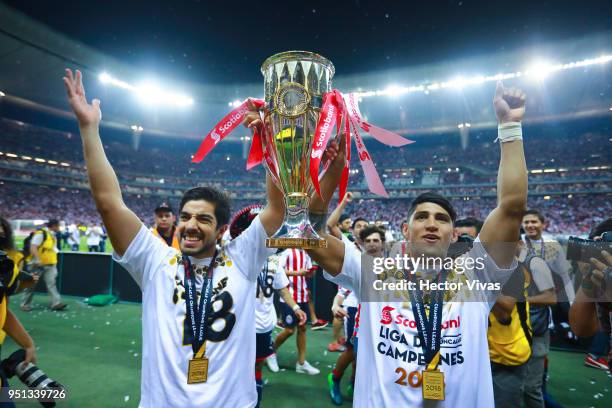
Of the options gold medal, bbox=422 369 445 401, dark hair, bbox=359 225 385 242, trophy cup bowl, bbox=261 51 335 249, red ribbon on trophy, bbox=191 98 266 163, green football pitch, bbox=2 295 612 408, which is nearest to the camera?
trophy cup bowl, bbox=261 51 335 249

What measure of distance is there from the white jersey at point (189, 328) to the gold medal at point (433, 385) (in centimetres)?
80

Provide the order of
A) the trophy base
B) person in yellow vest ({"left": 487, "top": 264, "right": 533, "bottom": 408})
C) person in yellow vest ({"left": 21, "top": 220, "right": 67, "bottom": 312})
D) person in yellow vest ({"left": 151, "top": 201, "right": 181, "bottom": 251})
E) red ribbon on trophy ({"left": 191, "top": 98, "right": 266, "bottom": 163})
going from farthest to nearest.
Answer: person in yellow vest ({"left": 21, "top": 220, "right": 67, "bottom": 312}), person in yellow vest ({"left": 151, "top": 201, "right": 181, "bottom": 251}), person in yellow vest ({"left": 487, "top": 264, "right": 533, "bottom": 408}), red ribbon on trophy ({"left": 191, "top": 98, "right": 266, "bottom": 163}), the trophy base

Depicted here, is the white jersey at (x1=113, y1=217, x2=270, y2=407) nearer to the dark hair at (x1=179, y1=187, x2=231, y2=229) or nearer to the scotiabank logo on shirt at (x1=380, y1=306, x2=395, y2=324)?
the dark hair at (x1=179, y1=187, x2=231, y2=229)

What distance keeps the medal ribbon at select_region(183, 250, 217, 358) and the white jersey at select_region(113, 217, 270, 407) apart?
0.08 feet

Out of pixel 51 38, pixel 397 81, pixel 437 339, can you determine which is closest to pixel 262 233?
pixel 437 339

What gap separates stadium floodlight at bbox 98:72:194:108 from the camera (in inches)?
1140

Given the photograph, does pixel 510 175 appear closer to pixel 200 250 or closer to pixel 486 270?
pixel 486 270

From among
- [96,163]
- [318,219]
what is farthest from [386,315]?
[96,163]

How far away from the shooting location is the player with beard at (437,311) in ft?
4.40

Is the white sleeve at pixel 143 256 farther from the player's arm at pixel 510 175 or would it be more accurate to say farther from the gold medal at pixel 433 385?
the player's arm at pixel 510 175

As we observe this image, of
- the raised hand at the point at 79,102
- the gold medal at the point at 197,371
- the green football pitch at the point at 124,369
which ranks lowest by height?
the green football pitch at the point at 124,369

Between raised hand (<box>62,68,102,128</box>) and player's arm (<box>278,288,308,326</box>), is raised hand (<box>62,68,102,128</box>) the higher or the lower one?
the higher one

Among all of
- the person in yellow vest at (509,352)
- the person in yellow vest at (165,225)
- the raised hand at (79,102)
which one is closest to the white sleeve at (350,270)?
the raised hand at (79,102)

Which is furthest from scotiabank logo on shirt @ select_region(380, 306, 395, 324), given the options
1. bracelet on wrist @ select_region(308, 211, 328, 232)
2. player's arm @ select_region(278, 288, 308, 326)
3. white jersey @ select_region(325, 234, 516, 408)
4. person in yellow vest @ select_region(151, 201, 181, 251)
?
person in yellow vest @ select_region(151, 201, 181, 251)
